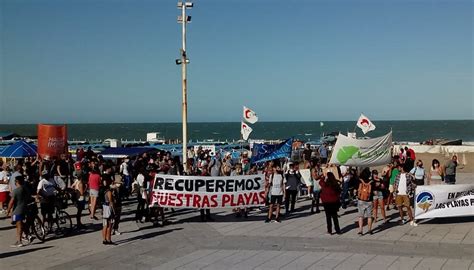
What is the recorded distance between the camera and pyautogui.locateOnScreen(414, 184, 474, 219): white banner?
13.6 meters

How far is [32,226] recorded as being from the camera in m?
12.2

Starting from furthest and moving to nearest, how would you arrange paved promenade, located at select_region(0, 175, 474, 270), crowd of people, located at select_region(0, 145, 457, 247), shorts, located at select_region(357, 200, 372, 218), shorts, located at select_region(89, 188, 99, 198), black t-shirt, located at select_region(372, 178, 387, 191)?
shorts, located at select_region(89, 188, 99, 198), black t-shirt, located at select_region(372, 178, 387, 191), shorts, located at select_region(357, 200, 372, 218), crowd of people, located at select_region(0, 145, 457, 247), paved promenade, located at select_region(0, 175, 474, 270)

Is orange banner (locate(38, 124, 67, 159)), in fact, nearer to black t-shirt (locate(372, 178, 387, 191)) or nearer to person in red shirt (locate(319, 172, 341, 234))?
person in red shirt (locate(319, 172, 341, 234))

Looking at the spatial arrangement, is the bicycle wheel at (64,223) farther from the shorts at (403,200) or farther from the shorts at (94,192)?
the shorts at (403,200)

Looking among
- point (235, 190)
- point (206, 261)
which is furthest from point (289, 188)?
point (206, 261)

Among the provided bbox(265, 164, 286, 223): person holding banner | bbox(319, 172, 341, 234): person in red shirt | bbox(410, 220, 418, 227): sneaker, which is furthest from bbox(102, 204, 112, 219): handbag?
bbox(410, 220, 418, 227): sneaker

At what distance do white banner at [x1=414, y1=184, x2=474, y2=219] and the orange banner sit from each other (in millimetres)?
14266

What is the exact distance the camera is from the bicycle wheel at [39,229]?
482 inches

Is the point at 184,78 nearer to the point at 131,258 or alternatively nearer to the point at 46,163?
the point at 46,163

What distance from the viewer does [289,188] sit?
15.4 m

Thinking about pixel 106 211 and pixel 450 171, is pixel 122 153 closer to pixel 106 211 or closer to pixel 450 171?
pixel 106 211

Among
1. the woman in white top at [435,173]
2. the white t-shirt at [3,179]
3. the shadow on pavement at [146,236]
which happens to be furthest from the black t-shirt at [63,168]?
the woman in white top at [435,173]

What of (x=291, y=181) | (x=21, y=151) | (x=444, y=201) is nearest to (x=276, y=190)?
(x=291, y=181)

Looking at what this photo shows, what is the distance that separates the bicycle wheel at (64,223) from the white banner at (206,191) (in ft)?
7.34
